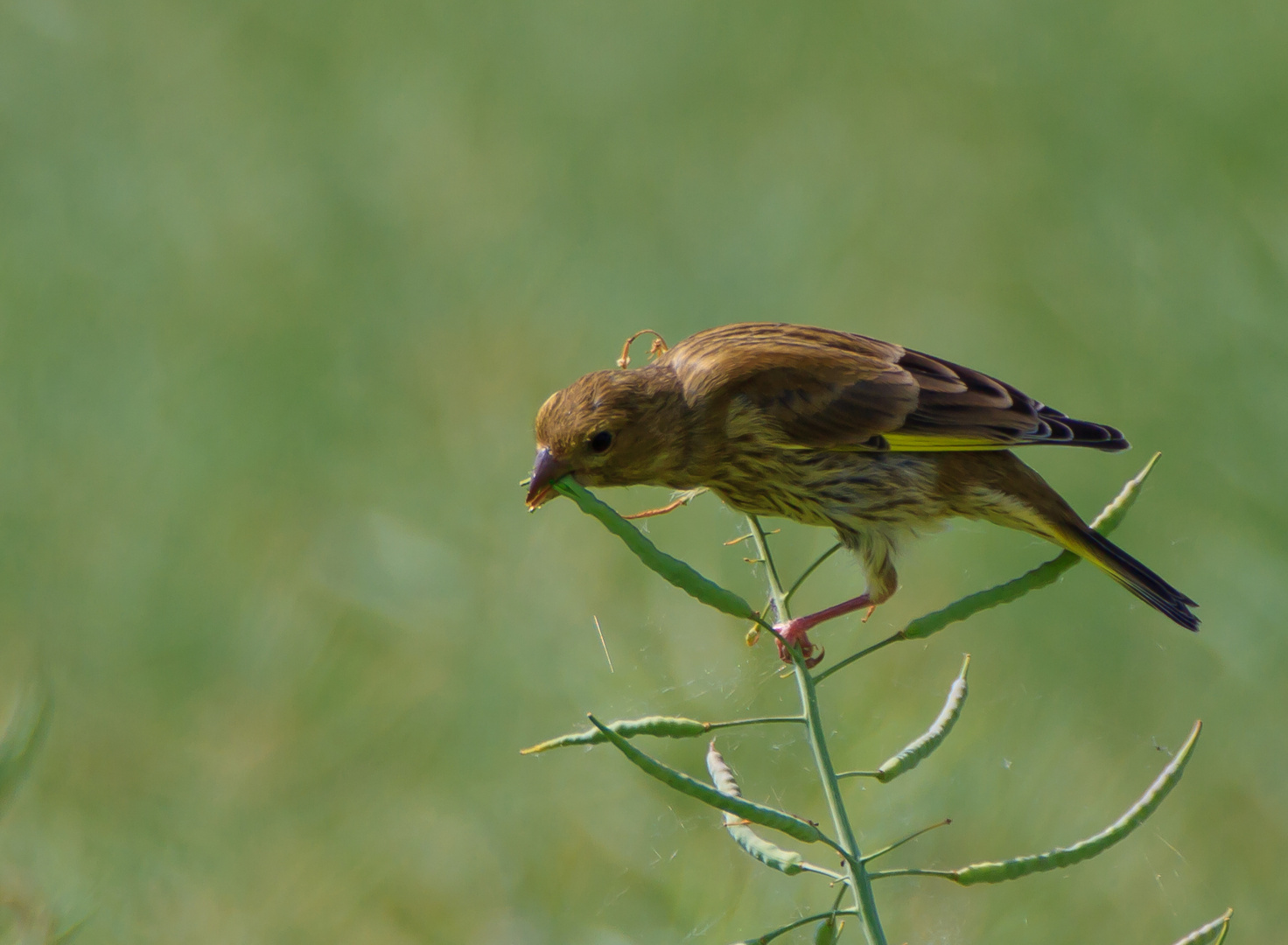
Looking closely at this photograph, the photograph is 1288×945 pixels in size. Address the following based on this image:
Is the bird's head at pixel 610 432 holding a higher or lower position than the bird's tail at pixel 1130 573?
higher

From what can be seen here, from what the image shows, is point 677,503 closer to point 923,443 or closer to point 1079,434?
point 923,443

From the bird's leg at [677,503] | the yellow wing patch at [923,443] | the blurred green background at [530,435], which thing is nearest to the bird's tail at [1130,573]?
the yellow wing patch at [923,443]

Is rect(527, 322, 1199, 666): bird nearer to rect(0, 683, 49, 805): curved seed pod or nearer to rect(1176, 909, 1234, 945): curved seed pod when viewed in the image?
rect(1176, 909, 1234, 945): curved seed pod

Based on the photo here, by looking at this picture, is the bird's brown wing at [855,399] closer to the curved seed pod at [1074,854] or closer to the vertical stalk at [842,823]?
the vertical stalk at [842,823]

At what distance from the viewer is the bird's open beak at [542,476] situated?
351 centimetres

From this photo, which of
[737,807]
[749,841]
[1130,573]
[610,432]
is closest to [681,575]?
[737,807]

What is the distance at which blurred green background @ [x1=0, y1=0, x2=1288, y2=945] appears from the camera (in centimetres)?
468

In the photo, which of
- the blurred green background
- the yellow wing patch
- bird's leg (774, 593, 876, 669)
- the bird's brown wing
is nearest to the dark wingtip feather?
the bird's brown wing

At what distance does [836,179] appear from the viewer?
8.16 metres

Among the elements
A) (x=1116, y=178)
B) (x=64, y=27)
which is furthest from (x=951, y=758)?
(x=64, y=27)

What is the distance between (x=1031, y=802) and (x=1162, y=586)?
77cm

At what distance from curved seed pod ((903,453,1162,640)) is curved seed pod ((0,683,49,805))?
1290mm

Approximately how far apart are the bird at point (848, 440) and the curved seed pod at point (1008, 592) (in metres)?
1.32

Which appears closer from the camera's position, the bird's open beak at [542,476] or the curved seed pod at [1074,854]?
the curved seed pod at [1074,854]
